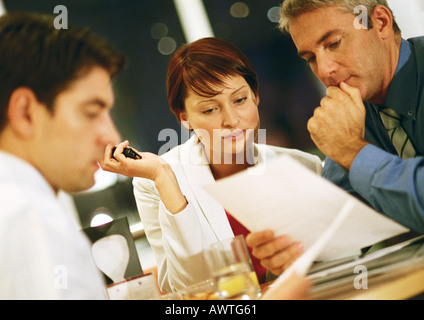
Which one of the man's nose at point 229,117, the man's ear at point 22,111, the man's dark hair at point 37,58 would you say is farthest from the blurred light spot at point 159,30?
the man's ear at point 22,111

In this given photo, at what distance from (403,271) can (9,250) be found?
0.75 m

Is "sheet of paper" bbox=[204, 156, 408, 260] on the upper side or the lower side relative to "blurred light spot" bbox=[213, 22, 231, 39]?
lower

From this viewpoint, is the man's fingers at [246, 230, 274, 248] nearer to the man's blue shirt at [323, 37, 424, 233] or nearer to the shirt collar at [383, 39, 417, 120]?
the man's blue shirt at [323, 37, 424, 233]

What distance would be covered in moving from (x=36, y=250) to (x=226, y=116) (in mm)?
718

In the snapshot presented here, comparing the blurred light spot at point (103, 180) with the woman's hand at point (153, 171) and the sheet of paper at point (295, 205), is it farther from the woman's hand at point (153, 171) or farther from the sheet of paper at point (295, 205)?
the sheet of paper at point (295, 205)

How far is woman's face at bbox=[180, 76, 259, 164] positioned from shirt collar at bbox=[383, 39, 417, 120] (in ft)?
1.40

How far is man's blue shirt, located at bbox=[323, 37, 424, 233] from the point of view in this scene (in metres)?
0.88

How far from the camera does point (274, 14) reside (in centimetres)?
128

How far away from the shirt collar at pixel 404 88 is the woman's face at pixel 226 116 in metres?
0.43

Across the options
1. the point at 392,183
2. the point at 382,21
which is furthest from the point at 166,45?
the point at 392,183

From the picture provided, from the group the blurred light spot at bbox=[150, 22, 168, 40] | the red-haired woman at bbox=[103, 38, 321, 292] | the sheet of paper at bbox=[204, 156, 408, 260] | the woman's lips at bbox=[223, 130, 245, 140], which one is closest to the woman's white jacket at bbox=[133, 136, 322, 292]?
the red-haired woman at bbox=[103, 38, 321, 292]

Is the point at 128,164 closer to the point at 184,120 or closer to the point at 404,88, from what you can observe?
the point at 184,120

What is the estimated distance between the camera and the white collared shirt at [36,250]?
605 mm

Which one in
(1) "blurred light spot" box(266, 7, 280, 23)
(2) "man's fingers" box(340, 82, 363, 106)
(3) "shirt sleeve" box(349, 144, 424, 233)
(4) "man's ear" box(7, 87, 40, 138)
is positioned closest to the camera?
(4) "man's ear" box(7, 87, 40, 138)
